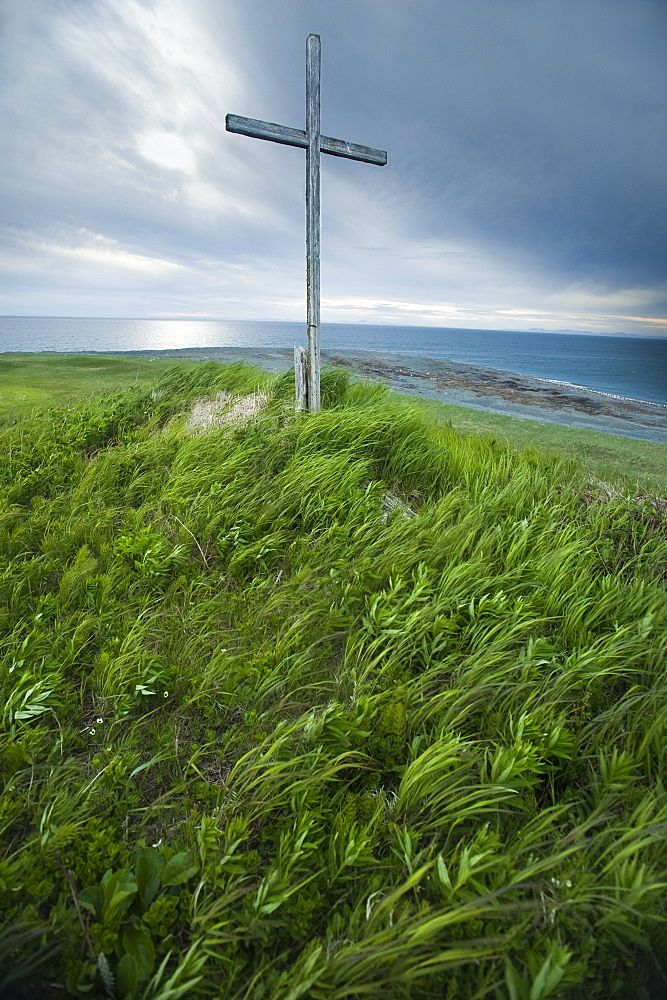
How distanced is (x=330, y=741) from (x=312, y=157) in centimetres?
610

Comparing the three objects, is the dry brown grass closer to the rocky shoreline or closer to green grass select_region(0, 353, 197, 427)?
green grass select_region(0, 353, 197, 427)

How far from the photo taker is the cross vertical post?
510cm

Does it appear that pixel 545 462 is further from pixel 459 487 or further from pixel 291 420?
pixel 291 420

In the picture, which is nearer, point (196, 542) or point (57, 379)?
point (196, 542)

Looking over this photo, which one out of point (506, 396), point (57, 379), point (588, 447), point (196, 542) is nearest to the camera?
point (196, 542)

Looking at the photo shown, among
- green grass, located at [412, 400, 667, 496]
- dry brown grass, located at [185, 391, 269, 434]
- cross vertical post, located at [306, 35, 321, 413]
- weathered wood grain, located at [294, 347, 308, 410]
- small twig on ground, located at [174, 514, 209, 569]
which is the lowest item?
small twig on ground, located at [174, 514, 209, 569]

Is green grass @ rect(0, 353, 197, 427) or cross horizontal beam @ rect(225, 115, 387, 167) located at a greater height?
cross horizontal beam @ rect(225, 115, 387, 167)

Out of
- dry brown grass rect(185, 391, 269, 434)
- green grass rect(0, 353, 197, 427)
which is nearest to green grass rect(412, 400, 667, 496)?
dry brown grass rect(185, 391, 269, 434)

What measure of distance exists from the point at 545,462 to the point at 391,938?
15.3 ft

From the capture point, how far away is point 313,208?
5277 mm

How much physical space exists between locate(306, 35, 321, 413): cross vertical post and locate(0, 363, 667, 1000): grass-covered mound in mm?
1860

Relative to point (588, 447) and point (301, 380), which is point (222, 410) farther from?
point (588, 447)

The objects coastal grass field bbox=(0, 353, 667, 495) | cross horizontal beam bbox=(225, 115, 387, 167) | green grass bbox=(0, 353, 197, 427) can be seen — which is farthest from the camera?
green grass bbox=(0, 353, 197, 427)

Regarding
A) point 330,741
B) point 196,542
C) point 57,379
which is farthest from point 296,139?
point 57,379
